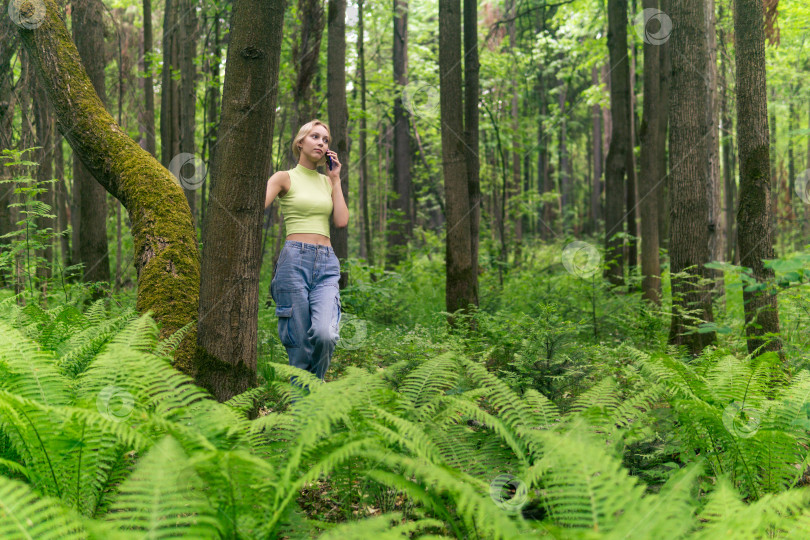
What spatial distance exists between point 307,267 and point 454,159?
3866 millimetres

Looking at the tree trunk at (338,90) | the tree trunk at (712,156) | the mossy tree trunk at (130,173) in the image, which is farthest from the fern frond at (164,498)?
the tree trunk at (712,156)

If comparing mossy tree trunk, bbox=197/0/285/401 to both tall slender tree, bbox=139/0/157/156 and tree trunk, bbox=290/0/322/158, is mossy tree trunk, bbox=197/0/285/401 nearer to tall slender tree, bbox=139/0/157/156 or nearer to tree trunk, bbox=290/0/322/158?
tree trunk, bbox=290/0/322/158

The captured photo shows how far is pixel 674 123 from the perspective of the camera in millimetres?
5922

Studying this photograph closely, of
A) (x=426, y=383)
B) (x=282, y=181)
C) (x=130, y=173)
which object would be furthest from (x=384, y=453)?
(x=130, y=173)

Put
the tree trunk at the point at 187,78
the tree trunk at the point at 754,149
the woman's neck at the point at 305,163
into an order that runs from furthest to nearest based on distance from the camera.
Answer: the tree trunk at the point at 187,78, the tree trunk at the point at 754,149, the woman's neck at the point at 305,163

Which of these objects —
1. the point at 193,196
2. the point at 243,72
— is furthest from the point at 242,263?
the point at 193,196

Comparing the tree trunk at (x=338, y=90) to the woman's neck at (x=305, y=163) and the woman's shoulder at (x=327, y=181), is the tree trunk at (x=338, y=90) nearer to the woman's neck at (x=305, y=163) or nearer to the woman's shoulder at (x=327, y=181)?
the woman's shoulder at (x=327, y=181)

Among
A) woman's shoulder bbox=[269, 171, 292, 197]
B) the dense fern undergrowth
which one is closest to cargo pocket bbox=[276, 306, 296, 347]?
the dense fern undergrowth

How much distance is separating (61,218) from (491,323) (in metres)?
11.9

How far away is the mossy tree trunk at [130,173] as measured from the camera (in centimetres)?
440

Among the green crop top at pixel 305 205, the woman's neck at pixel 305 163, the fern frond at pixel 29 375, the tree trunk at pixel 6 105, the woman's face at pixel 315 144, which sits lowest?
the fern frond at pixel 29 375

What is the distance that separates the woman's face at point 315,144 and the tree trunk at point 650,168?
21.0ft

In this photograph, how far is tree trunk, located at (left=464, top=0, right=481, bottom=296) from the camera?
27.9 feet

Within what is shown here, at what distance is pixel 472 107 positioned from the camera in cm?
884
